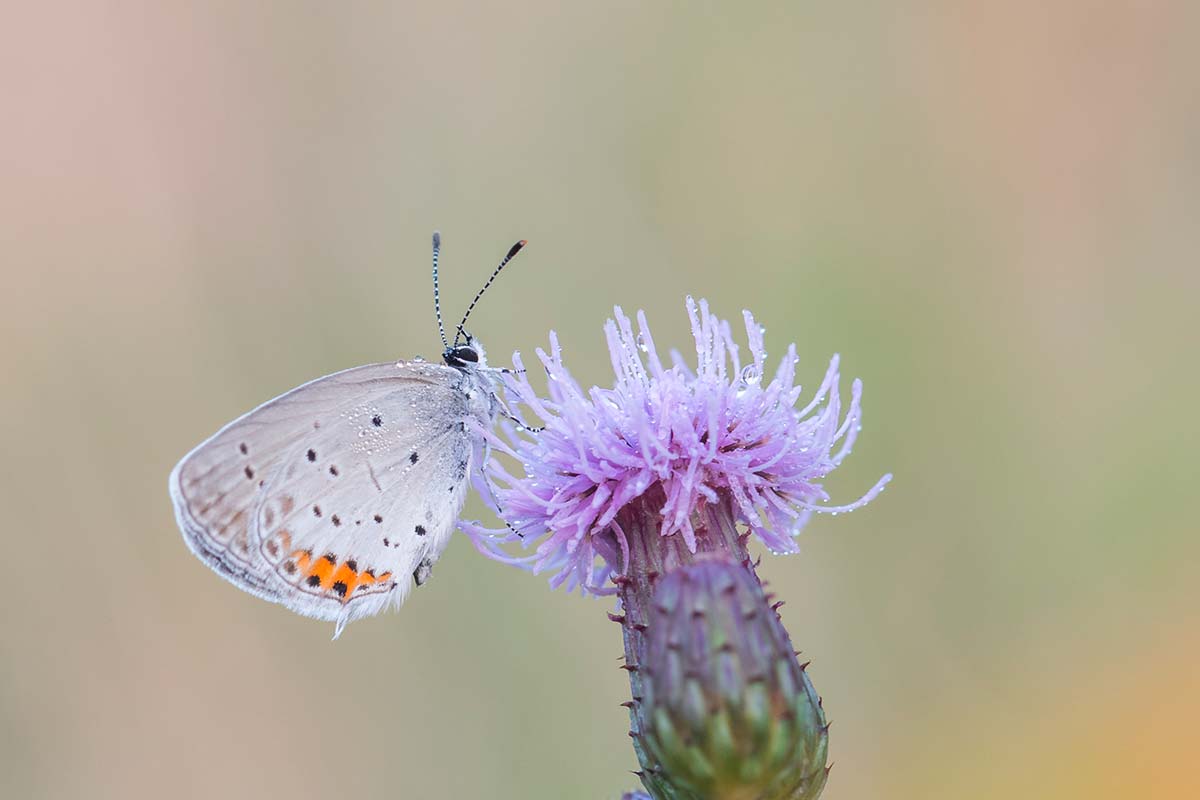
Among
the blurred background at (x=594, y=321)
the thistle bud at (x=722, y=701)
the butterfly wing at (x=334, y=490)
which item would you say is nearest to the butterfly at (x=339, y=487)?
the butterfly wing at (x=334, y=490)

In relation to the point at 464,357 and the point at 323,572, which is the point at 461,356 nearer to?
the point at 464,357

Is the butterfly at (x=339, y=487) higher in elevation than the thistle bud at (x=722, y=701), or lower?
higher

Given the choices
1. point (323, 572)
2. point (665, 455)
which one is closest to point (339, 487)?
point (323, 572)

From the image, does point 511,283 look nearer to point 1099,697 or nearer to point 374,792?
point 374,792

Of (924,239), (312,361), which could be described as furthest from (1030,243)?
(312,361)

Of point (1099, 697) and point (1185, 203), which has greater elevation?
point (1185, 203)

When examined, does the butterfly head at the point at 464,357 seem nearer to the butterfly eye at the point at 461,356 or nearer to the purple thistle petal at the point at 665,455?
the butterfly eye at the point at 461,356

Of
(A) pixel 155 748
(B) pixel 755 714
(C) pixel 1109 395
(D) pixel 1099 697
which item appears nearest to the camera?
(B) pixel 755 714
